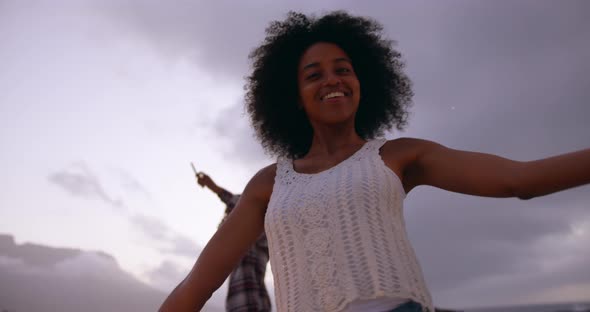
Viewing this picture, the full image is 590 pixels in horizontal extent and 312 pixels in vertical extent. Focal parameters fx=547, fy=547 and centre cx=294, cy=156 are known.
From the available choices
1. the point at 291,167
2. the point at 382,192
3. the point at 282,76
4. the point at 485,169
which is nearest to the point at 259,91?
the point at 282,76

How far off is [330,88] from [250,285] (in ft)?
11.6

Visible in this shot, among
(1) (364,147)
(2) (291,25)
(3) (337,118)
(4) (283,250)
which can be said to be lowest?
(4) (283,250)

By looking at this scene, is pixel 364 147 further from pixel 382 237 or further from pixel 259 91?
pixel 259 91

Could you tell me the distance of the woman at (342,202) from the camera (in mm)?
1920

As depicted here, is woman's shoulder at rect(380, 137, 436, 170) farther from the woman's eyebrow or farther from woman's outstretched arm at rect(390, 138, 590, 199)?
the woman's eyebrow

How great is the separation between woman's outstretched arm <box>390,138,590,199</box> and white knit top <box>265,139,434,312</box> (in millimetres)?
142

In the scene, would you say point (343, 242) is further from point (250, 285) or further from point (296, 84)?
point (250, 285)

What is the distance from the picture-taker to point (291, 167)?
2.52 m

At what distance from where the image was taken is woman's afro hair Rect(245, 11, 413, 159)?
3.18m

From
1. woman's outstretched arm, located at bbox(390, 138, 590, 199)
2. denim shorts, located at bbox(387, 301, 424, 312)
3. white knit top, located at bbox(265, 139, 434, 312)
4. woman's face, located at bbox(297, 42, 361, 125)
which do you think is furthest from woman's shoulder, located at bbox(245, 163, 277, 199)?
denim shorts, located at bbox(387, 301, 424, 312)

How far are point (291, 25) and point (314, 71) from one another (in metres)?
0.84

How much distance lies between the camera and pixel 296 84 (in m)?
3.15

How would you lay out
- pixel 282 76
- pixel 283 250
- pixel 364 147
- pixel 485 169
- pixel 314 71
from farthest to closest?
pixel 282 76
pixel 314 71
pixel 364 147
pixel 283 250
pixel 485 169

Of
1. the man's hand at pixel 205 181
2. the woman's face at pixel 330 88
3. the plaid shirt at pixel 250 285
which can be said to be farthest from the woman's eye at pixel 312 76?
the man's hand at pixel 205 181
